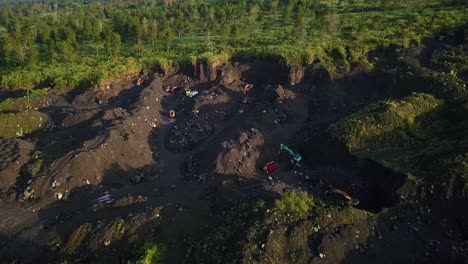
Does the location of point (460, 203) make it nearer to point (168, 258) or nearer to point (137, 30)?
point (168, 258)

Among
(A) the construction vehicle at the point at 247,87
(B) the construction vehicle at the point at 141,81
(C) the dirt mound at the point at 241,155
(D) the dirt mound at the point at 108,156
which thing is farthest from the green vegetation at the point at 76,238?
(B) the construction vehicle at the point at 141,81

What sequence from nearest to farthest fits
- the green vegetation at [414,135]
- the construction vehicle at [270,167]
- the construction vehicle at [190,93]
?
the green vegetation at [414,135]
the construction vehicle at [270,167]
the construction vehicle at [190,93]

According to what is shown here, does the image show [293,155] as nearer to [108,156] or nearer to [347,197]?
[347,197]

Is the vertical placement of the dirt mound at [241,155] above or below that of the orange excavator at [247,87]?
below

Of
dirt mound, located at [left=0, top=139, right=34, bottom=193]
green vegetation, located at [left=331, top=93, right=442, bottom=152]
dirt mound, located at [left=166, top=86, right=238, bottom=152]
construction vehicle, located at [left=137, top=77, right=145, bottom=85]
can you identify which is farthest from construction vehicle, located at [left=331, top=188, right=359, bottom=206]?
construction vehicle, located at [left=137, top=77, right=145, bottom=85]

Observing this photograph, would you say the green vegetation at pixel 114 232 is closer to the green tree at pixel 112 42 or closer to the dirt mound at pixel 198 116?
the dirt mound at pixel 198 116

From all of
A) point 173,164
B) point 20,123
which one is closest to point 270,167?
point 173,164

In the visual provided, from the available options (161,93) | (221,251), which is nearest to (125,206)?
(221,251)
